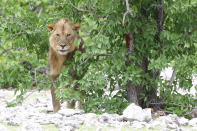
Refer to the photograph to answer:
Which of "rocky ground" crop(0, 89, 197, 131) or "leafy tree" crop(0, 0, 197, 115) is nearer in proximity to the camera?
"rocky ground" crop(0, 89, 197, 131)

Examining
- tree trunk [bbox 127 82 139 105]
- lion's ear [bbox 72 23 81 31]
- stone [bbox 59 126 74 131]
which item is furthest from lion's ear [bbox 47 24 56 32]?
stone [bbox 59 126 74 131]

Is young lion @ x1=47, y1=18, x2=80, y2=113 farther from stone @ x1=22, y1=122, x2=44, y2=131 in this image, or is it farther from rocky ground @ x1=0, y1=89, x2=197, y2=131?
stone @ x1=22, y1=122, x2=44, y2=131

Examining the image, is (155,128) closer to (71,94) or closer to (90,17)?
(71,94)

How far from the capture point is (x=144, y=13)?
5.67 metres

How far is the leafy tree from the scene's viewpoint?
197 inches

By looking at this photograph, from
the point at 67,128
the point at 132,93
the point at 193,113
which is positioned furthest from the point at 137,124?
the point at 193,113

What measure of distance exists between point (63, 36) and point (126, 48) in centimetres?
141

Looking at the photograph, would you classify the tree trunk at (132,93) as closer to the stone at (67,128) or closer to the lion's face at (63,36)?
the lion's face at (63,36)

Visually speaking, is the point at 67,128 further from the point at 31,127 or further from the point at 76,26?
the point at 76,26

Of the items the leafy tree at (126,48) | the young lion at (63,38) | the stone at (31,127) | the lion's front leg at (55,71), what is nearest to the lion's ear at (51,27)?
the young lion at (63,38)

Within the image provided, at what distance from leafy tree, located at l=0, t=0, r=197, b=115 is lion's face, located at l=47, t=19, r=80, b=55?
25 centimetres

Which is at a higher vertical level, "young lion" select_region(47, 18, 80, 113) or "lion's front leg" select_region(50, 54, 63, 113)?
"young lion" select_region(47, 18, 80, 113)

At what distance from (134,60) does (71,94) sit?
1.07 metres

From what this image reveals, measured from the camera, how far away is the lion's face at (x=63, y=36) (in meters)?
6.40
